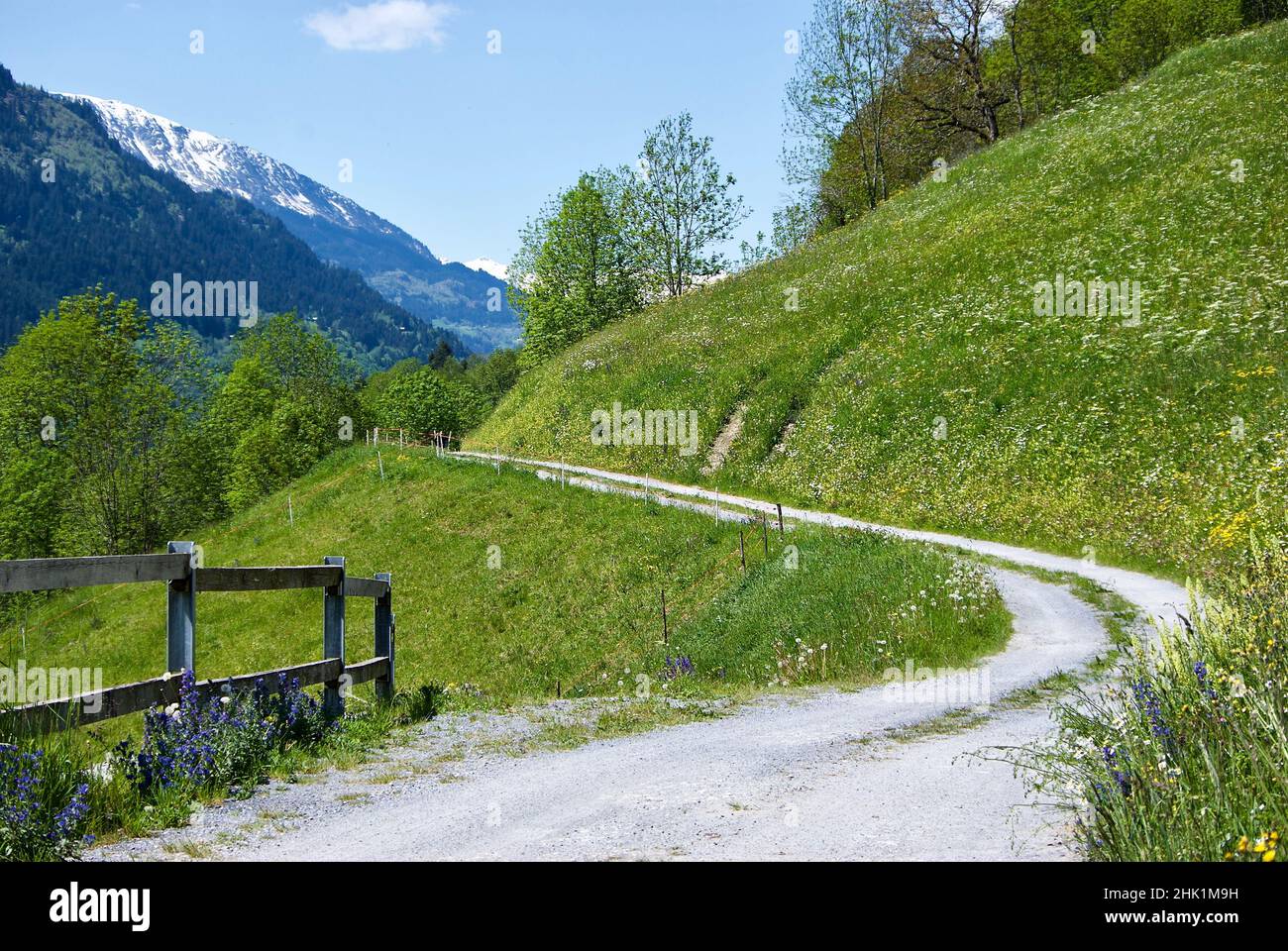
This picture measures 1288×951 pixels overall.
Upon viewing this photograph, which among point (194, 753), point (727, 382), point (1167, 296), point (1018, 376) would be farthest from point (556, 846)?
point (727, 382)

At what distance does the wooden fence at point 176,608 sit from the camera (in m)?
6.79

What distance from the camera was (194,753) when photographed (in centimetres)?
781

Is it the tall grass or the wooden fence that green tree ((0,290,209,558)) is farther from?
the tall grass

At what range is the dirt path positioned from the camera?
6141 mm

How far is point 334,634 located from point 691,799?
17.4 ft

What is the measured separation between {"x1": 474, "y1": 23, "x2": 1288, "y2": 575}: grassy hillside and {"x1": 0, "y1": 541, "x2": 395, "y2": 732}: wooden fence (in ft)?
48.0

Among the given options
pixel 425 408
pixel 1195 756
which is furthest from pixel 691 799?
pixel 425 408

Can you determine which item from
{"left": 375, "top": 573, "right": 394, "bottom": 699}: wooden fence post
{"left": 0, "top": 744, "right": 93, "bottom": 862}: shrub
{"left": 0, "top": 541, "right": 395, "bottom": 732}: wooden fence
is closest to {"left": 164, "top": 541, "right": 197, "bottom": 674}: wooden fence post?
{"left": 0, "top": 541, "right": 395, "bottom": 732}: wooden fence

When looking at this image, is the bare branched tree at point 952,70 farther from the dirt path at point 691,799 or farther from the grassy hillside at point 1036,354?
the dirt path at point 691,799

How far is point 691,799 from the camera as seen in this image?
736 cm

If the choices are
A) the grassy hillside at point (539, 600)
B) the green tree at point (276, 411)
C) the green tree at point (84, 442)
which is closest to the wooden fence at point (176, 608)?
the grassy hillside at point (539, 600)

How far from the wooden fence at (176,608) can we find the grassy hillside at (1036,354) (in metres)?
14.6

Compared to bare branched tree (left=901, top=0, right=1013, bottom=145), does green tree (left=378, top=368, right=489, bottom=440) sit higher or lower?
lower
